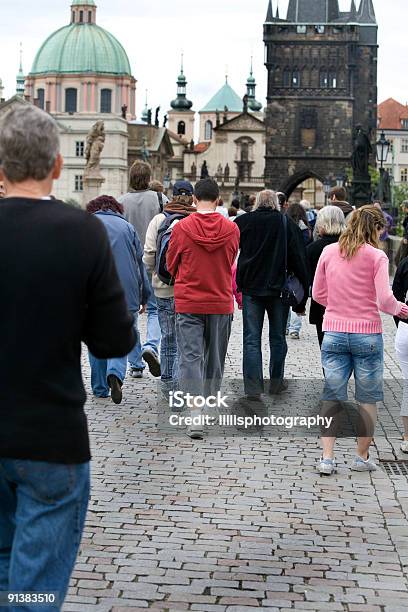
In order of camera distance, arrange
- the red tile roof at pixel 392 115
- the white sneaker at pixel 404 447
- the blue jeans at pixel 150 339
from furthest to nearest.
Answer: the red tile roof at pixel 392 115 < the blue jeans at pixel 150 339 < the white sneaker at pixel 404 447

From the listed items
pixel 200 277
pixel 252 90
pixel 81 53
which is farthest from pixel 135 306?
pixel 252 90

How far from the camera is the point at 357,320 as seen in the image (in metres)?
7.73

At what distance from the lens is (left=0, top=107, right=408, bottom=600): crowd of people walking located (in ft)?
11.7

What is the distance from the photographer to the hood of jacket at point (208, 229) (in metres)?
9.01

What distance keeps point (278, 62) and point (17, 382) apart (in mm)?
85662

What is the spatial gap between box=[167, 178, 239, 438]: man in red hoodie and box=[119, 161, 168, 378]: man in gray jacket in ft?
5.55

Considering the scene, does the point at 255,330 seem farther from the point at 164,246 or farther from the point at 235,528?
the point at 235,528

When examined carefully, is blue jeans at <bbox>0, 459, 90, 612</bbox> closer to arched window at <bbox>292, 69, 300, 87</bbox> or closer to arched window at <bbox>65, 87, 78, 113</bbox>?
arched window at <bbox>292, 69, 300, 87</bbox>

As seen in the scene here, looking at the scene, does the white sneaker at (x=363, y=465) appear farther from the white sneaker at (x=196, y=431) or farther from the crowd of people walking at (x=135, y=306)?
the white sneaker at (x=196, y=431)

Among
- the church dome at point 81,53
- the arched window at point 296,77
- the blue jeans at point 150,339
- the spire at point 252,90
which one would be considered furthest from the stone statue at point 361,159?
the spire at point 252,90

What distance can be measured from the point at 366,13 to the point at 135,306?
8524 centimetres

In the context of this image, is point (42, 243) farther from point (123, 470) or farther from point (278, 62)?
point (278, 62)

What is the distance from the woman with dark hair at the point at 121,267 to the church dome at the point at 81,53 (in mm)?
111071

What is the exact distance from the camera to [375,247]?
7.91 metres
